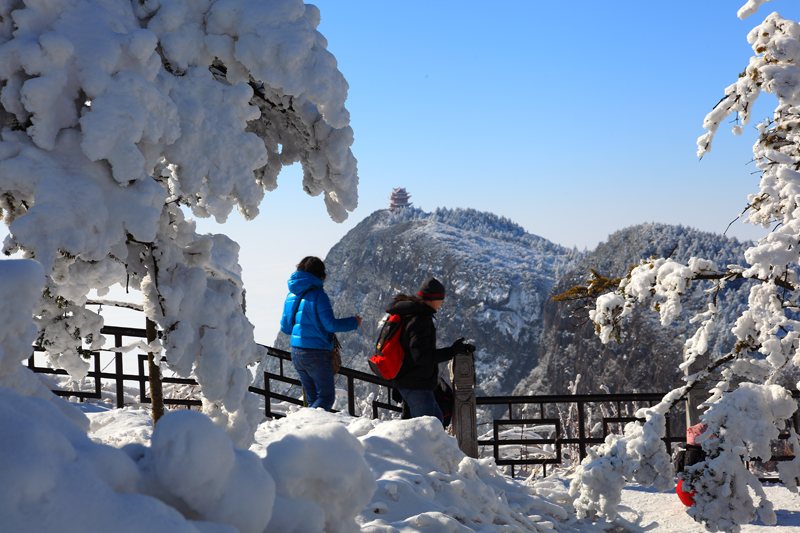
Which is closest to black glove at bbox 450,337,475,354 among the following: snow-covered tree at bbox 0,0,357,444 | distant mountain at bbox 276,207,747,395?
snow-covered tree at bbox 0,0,357,444

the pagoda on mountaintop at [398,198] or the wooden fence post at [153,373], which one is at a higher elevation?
the pagoda on mountaintop at [398,198]

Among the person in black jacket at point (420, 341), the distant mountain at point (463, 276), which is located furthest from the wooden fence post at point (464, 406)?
the distant mountain at point (463, 276)

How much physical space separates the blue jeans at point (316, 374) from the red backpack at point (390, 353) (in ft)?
2.17

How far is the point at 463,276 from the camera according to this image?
4375cm

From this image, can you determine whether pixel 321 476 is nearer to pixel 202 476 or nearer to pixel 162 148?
pixel 202 476

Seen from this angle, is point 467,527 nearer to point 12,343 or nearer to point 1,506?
point 12,343

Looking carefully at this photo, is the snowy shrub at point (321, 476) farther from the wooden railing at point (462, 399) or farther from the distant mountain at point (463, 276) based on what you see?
the distant mountain at point (463, 276)

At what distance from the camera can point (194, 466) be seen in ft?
9.33

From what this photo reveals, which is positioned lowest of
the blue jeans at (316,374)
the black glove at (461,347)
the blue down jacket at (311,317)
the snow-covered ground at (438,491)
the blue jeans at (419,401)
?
the snow-covered ground at (438,491)

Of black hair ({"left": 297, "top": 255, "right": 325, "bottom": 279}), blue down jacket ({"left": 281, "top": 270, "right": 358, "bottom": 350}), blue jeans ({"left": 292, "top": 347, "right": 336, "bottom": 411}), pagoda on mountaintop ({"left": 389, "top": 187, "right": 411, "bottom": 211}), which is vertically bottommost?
blue jeans ({"left": 292, "top": 347, "right": 336, "bottom": 411})

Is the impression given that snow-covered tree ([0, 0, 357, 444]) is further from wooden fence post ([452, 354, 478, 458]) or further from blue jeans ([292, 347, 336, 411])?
wooden fence post ([452, 354, 478, 458])

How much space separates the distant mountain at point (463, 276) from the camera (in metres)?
41.5

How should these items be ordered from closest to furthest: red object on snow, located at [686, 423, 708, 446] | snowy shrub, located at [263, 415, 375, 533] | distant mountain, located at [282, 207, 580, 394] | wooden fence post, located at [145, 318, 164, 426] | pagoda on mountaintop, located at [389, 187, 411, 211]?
snowy shrub, located at [263, 415, 375, 533] < wooden fence post, located at [145, 318, 164, 426] < red object on snow, located at [686, 423, 708, 446] < distant mountain, located at [282, 207, 580, 394] < pagoda on mountaintop, located at [389, 187, 411, 211]

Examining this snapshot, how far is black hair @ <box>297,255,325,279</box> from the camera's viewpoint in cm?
836
